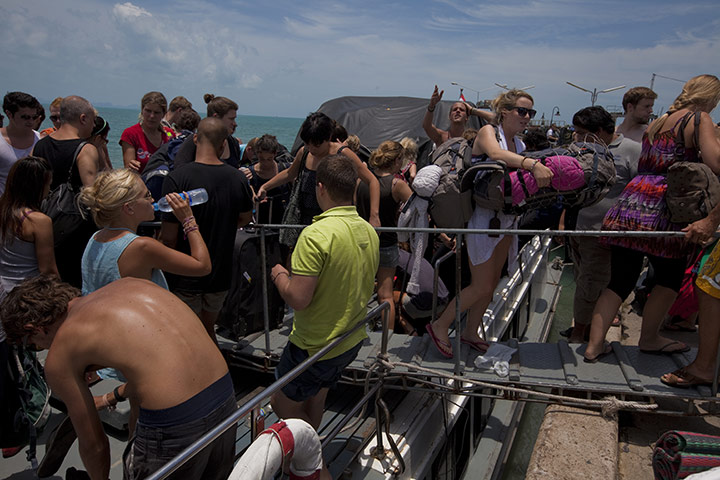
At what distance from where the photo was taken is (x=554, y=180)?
311cm

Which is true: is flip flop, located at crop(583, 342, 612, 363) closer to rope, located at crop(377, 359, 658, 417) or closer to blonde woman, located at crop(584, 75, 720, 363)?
blonde woman, located at crop(584, 75, 720, 363)

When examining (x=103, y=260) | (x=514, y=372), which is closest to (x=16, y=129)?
(x=103, y=260)

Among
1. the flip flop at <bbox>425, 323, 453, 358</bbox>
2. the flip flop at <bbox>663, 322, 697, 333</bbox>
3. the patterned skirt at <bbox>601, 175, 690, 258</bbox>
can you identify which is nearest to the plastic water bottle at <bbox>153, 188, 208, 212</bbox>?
the flip flop at <bbox>425, 323, 453, 358</bbox>

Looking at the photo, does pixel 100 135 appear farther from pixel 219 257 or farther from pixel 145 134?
pixel 219 257

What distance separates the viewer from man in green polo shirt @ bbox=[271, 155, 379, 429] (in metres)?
2.44

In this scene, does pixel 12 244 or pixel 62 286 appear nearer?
pixel 62 286

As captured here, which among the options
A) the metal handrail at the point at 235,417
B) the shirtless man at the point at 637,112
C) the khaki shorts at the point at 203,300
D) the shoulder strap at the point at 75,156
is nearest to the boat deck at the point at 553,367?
the khaki shorts at the point at 203,300

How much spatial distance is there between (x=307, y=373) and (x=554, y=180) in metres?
1.91

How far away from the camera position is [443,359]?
3.66 m

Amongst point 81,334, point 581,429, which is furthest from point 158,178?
point 581,429

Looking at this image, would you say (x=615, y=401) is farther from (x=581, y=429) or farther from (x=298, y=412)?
(x=298, y=412)

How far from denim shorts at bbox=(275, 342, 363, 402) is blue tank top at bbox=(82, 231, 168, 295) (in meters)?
1.00

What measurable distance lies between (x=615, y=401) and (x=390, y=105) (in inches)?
381

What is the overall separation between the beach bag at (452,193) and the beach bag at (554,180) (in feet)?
0.44
